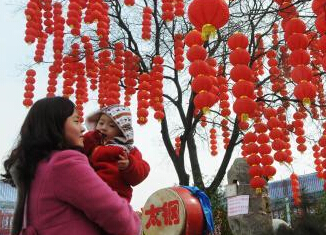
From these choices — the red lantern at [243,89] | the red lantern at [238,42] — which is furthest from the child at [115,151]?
the red lantern at [238,42]

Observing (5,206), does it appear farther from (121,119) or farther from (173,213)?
(121,119)

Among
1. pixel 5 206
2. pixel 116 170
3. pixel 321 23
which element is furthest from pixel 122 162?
pixel 5 206

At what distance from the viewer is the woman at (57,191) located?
4.90ft

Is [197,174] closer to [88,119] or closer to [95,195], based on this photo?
[88,119]

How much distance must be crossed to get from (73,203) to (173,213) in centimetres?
512

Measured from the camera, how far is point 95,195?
1486mm

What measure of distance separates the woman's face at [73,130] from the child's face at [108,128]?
58 centimetres

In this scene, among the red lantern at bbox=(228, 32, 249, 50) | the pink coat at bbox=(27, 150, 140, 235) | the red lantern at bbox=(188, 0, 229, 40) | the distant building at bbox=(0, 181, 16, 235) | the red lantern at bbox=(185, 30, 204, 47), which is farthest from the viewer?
the distant building at bbox=(0, 181, 16, 235)

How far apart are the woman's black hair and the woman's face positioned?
0.02 m

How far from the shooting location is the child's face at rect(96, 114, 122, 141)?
2361mm

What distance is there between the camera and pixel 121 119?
237 cm

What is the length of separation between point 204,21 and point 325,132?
4.39 meters

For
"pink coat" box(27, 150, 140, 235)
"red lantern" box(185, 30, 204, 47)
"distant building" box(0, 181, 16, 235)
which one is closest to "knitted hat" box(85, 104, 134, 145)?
"pink coat" box(27, 150, 140, 235)

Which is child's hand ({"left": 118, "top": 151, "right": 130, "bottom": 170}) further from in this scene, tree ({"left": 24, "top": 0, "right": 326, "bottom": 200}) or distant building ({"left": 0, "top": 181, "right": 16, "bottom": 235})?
distant building ({"left": 0, "top": 181, "right": 16, "bottom": 235})
